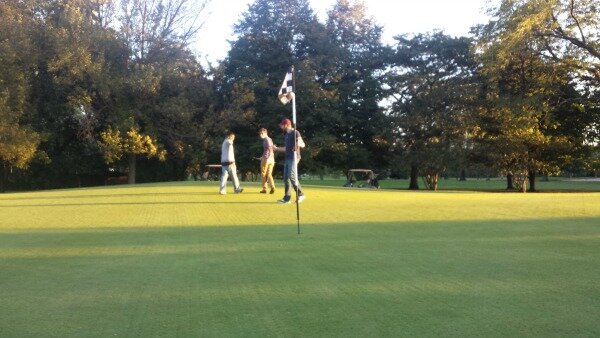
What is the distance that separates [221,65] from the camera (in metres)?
42.0

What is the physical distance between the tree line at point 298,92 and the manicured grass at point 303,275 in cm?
2592

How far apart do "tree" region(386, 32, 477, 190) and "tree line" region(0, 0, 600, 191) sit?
0.36ft

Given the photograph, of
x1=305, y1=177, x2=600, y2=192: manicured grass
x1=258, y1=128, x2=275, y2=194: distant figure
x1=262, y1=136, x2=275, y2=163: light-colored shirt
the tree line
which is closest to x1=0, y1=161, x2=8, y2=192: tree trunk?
the tree line

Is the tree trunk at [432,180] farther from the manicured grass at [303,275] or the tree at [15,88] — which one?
the manicured grass at [303,275]

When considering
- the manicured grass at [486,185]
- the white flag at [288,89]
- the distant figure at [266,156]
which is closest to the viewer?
the white flag at [288,89]

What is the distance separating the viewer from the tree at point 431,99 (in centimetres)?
3962

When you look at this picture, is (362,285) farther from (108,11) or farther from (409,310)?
(108,11)

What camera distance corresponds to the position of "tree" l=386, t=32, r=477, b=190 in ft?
130

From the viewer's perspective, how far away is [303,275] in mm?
5391

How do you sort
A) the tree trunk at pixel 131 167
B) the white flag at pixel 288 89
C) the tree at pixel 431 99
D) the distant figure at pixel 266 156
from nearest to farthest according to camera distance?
the white flag at pixel 288 89 < the distant figure at pixel 266 156 < the tree trunk at pixel 131 167 < the tree at pixel 431 99

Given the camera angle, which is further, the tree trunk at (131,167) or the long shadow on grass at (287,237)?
the tree trunk at (131,167)

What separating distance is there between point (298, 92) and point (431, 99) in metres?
10.4

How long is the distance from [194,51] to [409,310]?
132 ft

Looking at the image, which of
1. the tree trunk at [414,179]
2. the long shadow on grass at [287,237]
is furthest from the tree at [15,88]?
the tree trunk at [414,179]
